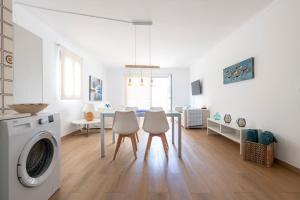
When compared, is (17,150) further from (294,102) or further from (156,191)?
(294,102)

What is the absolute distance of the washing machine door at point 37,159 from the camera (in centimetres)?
123

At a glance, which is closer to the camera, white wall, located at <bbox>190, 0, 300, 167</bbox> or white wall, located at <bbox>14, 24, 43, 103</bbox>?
white wall, located at <bbox>190, 0, 300, 167</bbox>

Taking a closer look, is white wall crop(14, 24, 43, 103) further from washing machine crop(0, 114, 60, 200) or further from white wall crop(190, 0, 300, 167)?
white wall crop(190, 0, 300, 167)

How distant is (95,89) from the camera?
592cm

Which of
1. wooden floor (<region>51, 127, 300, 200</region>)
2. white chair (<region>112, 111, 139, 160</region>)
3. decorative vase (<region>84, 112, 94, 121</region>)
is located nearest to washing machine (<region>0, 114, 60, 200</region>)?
wooden floor (<region>51, 127, 300, 200</region>)

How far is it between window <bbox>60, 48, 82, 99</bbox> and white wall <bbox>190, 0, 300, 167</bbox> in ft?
12.9

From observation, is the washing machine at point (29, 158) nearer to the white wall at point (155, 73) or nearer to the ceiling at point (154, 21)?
the ceiling at point (154, 21)

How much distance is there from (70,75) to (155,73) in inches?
165

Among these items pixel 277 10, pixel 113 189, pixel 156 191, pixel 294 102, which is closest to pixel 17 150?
pixel 113 189

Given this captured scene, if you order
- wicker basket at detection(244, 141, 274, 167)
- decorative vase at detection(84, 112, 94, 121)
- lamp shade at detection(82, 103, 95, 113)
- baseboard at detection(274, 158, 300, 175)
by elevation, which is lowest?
baseboard at detection(274, 158, 300, 175)

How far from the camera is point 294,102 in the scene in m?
2.06

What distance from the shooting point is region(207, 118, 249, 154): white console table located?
8.75 ft

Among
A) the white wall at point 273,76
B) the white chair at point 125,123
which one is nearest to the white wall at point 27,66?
the white chair at point 125,123

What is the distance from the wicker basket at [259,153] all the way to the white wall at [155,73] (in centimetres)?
515
